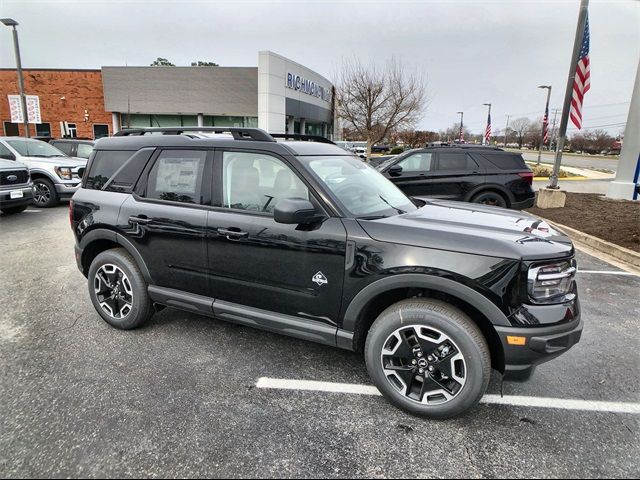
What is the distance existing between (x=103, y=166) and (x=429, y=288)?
3319mm

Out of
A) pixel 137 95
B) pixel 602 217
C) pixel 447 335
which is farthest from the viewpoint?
pixel 137 95

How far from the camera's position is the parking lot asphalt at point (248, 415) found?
2223 mm

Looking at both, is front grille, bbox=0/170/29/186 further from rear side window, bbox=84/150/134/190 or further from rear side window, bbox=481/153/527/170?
rear side window, bbox=481/153/527/170

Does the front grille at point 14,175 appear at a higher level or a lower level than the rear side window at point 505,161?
lower

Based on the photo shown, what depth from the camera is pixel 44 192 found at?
10516 mm

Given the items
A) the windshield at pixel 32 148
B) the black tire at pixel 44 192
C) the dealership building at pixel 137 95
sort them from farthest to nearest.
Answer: the dealership building at pixel 137 95, the windshield at pixel 32 148, the black tire at pixel 44 192

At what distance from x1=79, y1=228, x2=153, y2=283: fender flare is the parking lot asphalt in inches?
25.2

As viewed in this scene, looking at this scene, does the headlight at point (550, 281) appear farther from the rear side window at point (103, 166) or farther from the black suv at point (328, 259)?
the rear side window at point (103, 166)

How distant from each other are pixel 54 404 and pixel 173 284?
1.20m

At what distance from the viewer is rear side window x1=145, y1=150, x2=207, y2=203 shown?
11.1 ft

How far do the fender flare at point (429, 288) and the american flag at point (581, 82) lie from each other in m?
11.0

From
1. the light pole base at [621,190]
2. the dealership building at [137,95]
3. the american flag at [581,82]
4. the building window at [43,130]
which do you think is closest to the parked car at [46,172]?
the american flag at [581,82]

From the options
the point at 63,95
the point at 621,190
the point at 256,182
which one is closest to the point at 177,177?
the point at 256,182

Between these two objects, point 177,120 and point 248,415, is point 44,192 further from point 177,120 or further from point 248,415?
point 177,120
